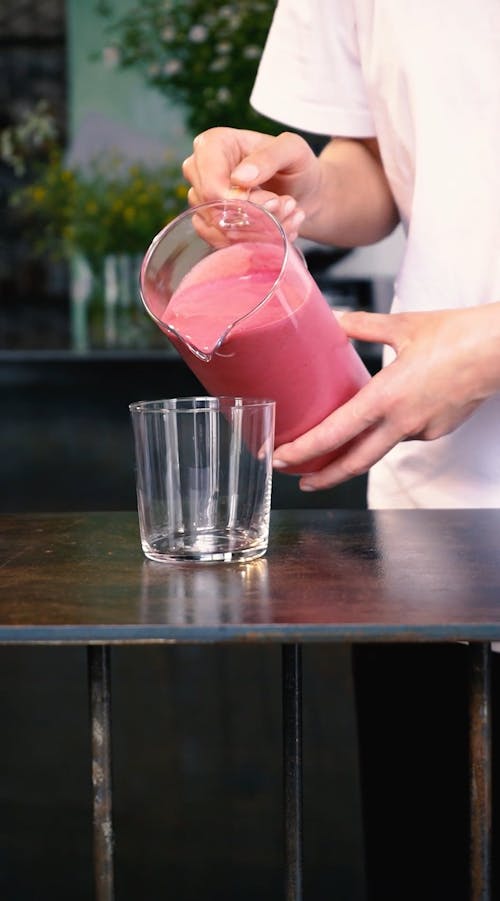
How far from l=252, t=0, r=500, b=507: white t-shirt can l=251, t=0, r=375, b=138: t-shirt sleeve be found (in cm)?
6

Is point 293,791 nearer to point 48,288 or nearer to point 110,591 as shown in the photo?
point 110,591

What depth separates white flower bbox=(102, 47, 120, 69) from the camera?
4.02 m

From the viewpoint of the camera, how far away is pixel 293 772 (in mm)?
768

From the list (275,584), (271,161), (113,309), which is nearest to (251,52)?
(113,309)

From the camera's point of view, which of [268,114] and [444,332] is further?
[268,114]

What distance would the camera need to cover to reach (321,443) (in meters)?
0.85

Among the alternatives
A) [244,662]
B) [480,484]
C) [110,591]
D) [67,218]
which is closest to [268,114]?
[480,484]

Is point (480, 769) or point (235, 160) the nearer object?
point (480, 769)

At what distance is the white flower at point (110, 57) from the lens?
13.2 feet

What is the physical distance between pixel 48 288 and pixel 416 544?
3.66 meters

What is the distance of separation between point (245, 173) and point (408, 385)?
21cm

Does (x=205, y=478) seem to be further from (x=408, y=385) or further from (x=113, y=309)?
(x=113, y=309)

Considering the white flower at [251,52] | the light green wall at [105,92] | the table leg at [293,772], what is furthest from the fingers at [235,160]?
the light green wall at [105,92]

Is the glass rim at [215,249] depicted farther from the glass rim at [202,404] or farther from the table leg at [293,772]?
the table leg at [293,772]
